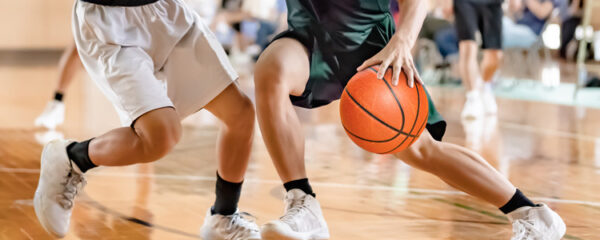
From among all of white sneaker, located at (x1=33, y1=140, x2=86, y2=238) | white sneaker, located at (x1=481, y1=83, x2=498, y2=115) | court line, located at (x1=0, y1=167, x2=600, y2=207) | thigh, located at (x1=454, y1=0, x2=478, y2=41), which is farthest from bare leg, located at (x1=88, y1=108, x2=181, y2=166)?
white sneaker, located at (x1=481, y1=83, x2=498, y2=115)

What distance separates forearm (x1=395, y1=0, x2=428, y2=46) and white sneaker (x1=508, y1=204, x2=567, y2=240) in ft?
2.22

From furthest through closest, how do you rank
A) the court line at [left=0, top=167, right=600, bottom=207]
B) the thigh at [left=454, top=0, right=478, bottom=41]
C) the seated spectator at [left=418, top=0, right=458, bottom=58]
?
the seated spectator at [left=418, top=0, right=458, bottom=58] < the thigh at [left=454, top=0, right=478, bottom=41] < the court line at [left=0, top=167, right=600, bottom=207]

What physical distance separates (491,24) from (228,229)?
174 inches

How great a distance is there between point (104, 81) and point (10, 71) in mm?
9536

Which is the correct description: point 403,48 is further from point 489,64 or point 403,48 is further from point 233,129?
point 489,64

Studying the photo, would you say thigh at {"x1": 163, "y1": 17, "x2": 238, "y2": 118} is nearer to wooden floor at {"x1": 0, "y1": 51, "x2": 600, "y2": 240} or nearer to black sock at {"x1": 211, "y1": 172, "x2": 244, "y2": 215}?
black sock at {"x1": 211, "y1": 172, "x2": 244, "y2": 215}

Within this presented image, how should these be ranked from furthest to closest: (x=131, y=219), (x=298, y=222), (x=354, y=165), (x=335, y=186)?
(x=354, y=165), (x=335, y=186), (x=131, y=219), (x=298, y=222)

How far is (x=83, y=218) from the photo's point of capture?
2.85 metres

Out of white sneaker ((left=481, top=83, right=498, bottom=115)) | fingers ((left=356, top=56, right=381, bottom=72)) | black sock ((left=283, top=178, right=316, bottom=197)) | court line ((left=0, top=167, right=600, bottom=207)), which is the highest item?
fingers ((left=356, top=56, right=381, bottom=72))

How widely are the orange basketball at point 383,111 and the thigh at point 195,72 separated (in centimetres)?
46

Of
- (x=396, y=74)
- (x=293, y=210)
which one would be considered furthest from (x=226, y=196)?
(x=396, y=74)

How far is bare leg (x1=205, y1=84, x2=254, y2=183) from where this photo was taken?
8.21 feet

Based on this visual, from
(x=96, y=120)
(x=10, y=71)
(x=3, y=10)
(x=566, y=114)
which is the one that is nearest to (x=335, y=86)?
(x=96, y=120)

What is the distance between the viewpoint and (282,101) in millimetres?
2328
